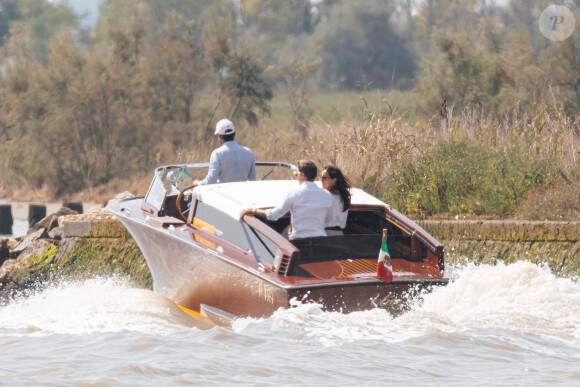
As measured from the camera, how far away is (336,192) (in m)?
8.87

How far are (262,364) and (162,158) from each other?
22.6 m

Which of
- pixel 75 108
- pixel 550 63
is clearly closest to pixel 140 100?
pixel 75 108

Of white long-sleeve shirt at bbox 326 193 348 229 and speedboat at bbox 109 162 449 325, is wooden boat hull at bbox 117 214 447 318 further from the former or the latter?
white long-sleeve shirt at bbox 326 193 348 229

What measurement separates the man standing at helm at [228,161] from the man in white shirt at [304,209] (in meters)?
1.81

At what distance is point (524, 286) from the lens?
26.9 ft

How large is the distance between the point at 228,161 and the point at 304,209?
6.79 ft

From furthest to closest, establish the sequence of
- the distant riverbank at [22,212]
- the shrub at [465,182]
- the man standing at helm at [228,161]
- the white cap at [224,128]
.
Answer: the distant riverbank at [22,212] < the shrub at [465,182] < the white cap at [224,128] < the man standing at helm at [228,161]

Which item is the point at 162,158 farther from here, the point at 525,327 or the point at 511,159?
the point at 525,327

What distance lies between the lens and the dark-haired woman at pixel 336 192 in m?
8.81

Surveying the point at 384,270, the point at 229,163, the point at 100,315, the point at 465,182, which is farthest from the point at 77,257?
the point at 384,270

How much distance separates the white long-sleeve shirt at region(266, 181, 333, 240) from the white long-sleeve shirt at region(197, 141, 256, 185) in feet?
6.12

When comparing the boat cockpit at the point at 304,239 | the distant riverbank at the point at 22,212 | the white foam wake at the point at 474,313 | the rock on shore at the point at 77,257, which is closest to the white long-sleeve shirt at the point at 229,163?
the boat cockpit at the point at 304,239

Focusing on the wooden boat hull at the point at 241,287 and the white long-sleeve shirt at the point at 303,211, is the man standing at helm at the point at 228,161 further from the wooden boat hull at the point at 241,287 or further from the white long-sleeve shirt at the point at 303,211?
the white long-sleeve shirt at the point at 303,211

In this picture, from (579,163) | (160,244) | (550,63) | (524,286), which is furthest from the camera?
(550,63)
